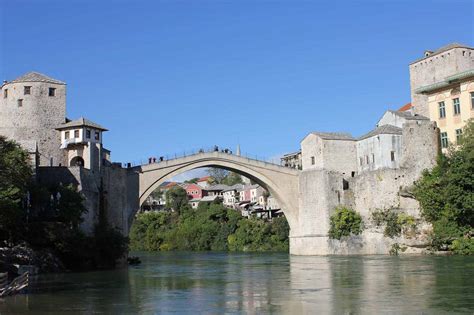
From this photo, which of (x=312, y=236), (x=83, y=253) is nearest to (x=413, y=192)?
(x=312, y=236)

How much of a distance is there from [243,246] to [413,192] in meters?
34.0

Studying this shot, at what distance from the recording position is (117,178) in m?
48.0

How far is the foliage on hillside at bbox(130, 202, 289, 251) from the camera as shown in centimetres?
7681

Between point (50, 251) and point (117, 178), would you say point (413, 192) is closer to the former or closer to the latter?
point (117, 178)

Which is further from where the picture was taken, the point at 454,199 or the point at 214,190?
the point at 214,190

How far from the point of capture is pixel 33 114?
4741 centimetres

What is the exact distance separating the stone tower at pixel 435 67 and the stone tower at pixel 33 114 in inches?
1108

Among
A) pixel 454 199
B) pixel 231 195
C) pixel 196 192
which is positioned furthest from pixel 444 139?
pixel 196 192

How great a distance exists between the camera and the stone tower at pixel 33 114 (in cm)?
4716

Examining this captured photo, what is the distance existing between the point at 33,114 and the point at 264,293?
29.8 meters

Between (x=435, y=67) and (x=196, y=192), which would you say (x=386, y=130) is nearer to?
(x=435, y=67)

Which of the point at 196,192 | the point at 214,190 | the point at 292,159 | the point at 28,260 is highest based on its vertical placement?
the point at 292,159

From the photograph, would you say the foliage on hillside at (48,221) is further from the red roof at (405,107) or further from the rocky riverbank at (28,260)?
the red roof at (405,107)

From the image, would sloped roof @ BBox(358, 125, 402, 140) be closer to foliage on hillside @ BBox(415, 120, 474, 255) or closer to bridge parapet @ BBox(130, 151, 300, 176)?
foliage on hillside @ BBox(415, 120, 474, 255)
